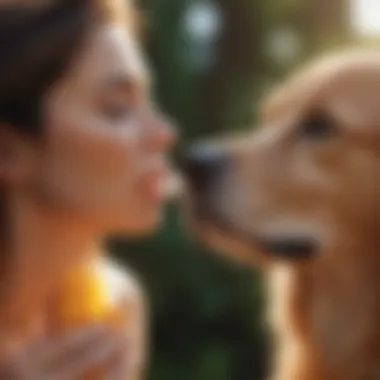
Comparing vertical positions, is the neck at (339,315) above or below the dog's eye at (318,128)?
below

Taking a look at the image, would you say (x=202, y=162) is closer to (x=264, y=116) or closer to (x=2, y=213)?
(x=264, y=116)

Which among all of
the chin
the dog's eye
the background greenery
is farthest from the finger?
the background greenery

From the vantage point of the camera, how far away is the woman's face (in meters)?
1.16

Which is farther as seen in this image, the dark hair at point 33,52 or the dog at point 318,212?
the dog at point 318,212

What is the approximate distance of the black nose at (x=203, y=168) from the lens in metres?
1.33

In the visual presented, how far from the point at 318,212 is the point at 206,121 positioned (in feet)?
3.91

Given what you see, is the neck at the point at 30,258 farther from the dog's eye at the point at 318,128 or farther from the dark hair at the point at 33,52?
the dog's eye at the point at 318,128

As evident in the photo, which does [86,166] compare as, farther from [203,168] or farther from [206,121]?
[206,121]

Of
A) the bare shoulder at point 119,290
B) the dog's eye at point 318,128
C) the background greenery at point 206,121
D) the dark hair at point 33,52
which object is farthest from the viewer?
the background greenery at point 206,121

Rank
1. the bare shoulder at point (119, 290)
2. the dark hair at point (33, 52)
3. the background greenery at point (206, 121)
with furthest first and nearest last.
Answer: the background greenery at point (206, 121), the bare shoulder at point (119, 290), the dark hair at point (33, 52)

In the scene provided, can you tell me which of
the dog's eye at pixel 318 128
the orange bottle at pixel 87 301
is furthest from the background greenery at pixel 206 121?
the orange bottle at pixel 87 301

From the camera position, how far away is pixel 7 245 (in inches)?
45.5

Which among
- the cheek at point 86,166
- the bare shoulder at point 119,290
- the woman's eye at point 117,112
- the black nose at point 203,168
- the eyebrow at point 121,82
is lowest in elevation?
the bare shoulder at point 119,290

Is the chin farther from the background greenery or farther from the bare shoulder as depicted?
the background greenery
